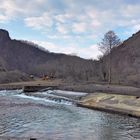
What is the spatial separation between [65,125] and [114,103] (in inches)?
502

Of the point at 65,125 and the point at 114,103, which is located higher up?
the point at 114,103

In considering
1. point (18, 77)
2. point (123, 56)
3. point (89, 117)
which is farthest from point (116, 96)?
point (123, 56)

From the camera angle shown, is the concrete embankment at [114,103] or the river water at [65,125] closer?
the river water at [65,125]

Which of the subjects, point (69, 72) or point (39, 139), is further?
point (69, 72)

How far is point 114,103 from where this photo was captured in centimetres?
3919

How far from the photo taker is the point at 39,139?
2211 centimetres

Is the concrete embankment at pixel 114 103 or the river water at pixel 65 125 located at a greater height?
the concrete embankment at pixel 114 103

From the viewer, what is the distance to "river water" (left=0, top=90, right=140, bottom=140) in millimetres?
23734

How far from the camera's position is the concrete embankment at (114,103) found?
115 ft

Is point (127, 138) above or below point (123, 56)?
below

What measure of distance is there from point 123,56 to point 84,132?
417 feet

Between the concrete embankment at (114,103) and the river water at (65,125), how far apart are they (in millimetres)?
1669

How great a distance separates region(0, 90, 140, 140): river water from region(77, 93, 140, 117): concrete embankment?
1.67 m

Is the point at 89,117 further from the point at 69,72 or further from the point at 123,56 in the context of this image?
the point at 123,56
